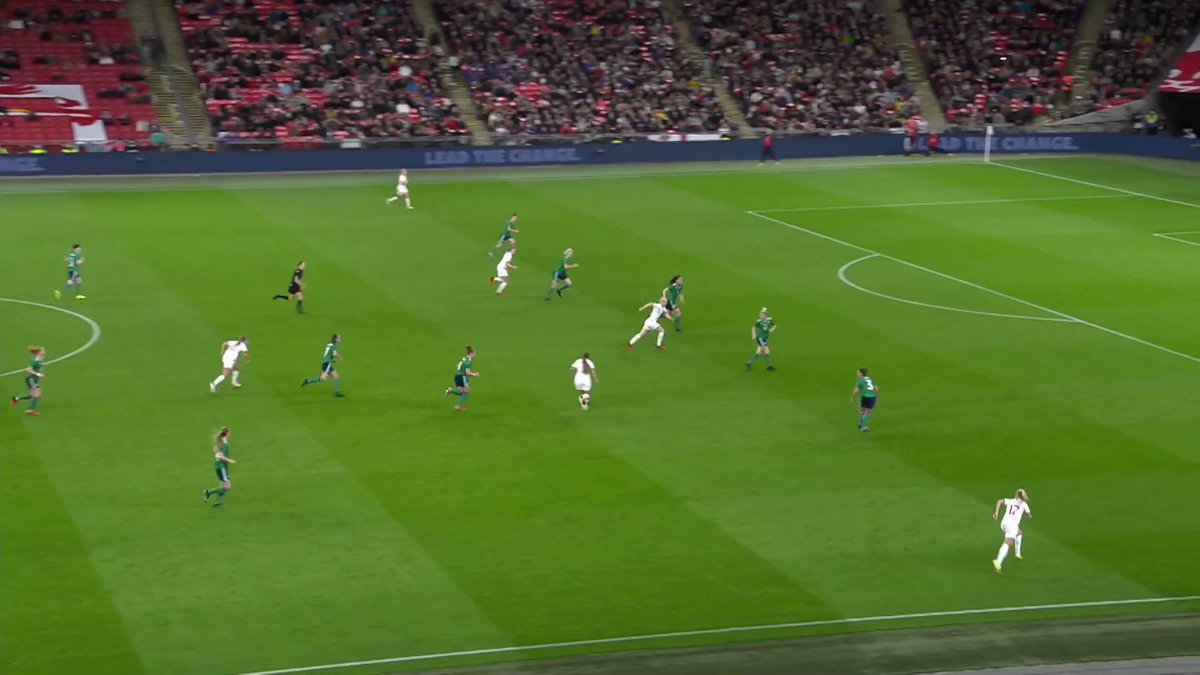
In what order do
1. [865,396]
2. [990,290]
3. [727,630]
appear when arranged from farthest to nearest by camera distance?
[990,290], [865,396], [727,630]

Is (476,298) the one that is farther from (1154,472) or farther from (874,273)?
(1154,472)

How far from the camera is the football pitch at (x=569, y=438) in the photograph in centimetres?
2811

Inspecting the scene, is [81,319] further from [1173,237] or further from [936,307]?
[1173,237]

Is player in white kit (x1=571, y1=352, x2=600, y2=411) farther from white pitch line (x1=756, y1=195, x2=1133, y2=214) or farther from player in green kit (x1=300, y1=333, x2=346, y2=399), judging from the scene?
white pitch line (x1=756, y1=195, x2=1133, y2=214)

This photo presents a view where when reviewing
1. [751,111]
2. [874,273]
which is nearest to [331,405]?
[874,273]

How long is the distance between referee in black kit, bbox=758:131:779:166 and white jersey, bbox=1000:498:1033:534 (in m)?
52.1

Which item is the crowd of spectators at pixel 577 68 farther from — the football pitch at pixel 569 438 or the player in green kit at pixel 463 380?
the player in green kit at pixel 463 380

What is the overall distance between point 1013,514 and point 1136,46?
237 ft

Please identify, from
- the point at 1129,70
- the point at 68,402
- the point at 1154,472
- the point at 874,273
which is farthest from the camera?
the point at 1129,70

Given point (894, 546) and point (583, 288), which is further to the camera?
point (583, 288)

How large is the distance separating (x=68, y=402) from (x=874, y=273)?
27.0 m

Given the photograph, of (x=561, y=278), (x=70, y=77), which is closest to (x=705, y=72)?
(x=70, y=77)

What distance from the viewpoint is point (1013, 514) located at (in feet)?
97.3

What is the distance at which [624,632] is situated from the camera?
2722 centimetres
